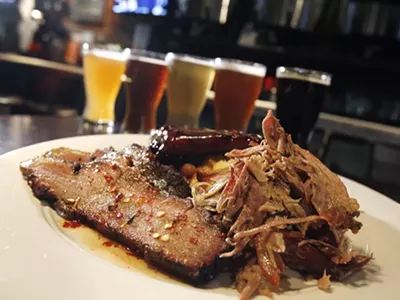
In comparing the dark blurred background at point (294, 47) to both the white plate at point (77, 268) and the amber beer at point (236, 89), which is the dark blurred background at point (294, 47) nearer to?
the amber beer at point (236, 89)

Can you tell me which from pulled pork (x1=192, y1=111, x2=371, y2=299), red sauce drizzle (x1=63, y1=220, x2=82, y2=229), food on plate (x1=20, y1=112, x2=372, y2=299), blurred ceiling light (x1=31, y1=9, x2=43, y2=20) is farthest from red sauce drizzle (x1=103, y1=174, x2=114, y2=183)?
blurred ceiling light (x1=31, y1=9, x2=43, y2=20)

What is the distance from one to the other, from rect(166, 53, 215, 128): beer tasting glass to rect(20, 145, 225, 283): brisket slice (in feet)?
3.21

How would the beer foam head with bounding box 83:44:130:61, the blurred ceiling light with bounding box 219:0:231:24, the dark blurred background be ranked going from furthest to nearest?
the blurred ceiling light with bounding box 219:0:231:24 → the dark blurred background → the beer foam head with bounding box 83:44:130:61

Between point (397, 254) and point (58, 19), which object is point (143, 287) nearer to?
point (397, 254)

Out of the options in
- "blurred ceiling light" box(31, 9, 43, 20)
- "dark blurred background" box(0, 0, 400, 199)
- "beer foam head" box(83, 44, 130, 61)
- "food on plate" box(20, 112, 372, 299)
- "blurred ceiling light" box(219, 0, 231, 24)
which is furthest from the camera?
"blurred ceiling light" box(31, 9, 43, 20)

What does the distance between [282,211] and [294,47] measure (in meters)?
3.51

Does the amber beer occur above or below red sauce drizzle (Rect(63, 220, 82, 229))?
above

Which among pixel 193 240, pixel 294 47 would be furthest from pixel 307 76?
pixel 294 47

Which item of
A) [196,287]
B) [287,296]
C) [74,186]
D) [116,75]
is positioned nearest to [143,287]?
[196,287]

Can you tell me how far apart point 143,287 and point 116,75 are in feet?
6.07

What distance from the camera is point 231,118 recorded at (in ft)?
8.16

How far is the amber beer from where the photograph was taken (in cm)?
238

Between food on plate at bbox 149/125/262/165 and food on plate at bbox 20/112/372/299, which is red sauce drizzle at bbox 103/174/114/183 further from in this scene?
food on plate at bbox 149/125/262/165

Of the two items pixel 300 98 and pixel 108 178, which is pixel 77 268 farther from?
→ pixel 300 98
